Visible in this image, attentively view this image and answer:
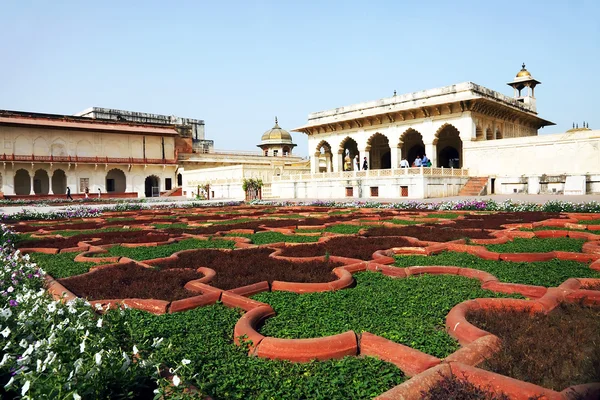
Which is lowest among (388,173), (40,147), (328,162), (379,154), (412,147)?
(388,173)

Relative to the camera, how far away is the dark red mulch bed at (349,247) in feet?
15.4

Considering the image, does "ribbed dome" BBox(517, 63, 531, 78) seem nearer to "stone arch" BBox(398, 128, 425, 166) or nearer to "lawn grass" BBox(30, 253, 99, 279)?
"stone arch" BBox(398, 128, 425, 166)

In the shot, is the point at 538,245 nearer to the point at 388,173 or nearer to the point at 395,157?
the point at 388,173

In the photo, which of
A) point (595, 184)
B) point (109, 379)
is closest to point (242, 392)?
point (109, 379)

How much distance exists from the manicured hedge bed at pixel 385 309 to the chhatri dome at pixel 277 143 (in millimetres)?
45110

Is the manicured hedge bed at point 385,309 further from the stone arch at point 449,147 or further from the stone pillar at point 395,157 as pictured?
the stone arch at point 449,147

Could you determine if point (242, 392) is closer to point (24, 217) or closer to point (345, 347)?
point (345, 347)

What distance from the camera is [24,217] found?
11.7 meters

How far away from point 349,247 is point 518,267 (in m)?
1.82

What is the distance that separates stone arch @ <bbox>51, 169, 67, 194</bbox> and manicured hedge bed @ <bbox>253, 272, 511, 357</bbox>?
3886 cm

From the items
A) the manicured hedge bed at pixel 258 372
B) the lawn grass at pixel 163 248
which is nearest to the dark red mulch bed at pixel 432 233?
the lawn grass at pixel 163 248

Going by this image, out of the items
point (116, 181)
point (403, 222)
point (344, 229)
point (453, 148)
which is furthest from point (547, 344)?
point (116, 181)

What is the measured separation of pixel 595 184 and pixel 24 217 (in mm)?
20300

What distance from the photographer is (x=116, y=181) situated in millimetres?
39188
